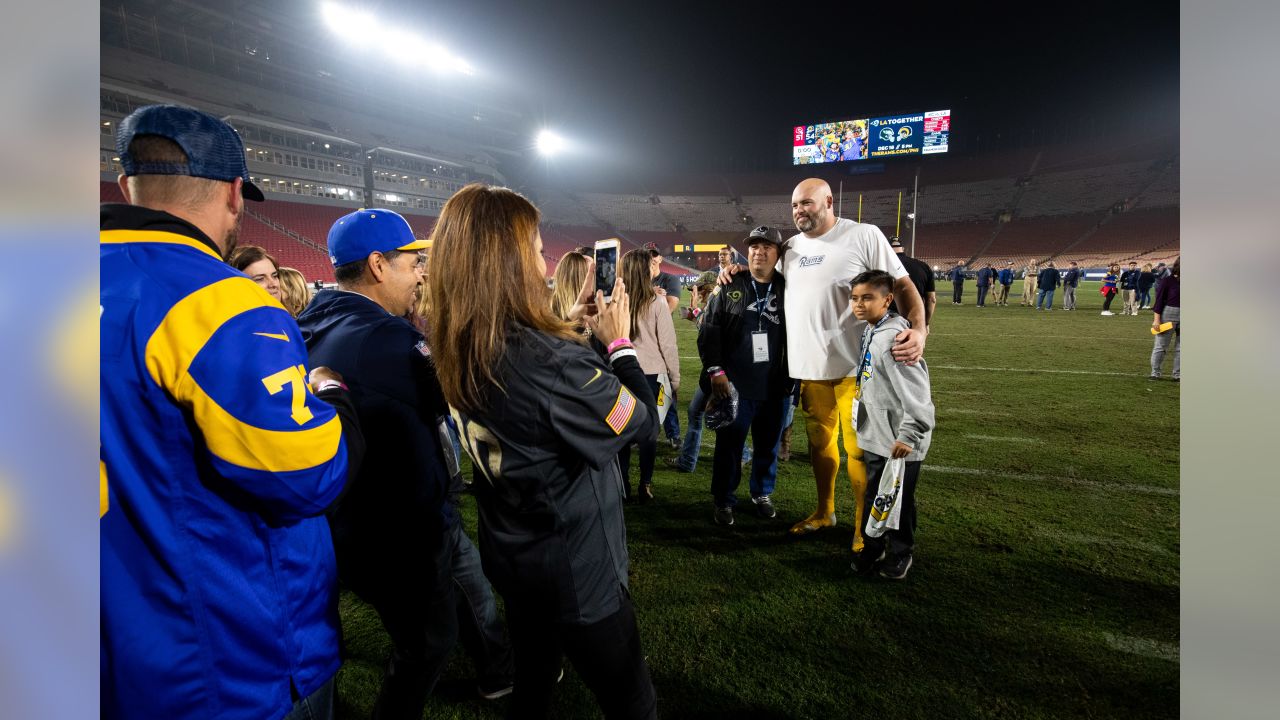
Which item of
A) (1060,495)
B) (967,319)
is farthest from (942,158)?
(1060,495)

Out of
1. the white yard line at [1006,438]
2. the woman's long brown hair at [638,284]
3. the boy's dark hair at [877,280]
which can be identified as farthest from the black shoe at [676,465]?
the white yard line at [1006,438]

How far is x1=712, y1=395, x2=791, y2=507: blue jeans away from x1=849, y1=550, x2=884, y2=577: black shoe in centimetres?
90

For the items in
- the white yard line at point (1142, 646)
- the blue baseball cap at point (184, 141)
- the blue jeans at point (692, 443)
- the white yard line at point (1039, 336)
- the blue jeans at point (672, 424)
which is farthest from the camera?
the white yard line at point (1039, 336)

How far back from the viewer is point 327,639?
1.47m

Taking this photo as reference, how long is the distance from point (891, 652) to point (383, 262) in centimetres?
266

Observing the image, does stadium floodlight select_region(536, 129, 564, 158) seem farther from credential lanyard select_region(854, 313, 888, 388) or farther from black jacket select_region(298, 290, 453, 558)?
black jacket select_region(298, 290, 453, 558)

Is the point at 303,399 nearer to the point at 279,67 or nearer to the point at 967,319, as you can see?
the point at 967,319

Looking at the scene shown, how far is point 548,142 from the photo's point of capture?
49438mm

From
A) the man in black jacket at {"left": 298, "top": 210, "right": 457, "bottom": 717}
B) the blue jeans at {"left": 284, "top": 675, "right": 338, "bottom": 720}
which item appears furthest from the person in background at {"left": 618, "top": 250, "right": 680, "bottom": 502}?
the blue jeans at {"left": 284, "top": 675, "right": 338, "bottom": 720}

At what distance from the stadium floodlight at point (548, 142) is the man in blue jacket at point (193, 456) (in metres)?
51.3

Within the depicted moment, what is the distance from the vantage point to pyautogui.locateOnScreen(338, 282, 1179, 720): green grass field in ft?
8.39

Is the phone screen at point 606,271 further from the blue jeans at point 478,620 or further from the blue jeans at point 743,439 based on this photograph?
the blue jeans at point 743,439

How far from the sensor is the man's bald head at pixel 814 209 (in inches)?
150

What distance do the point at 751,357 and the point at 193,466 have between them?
3.36 meters
